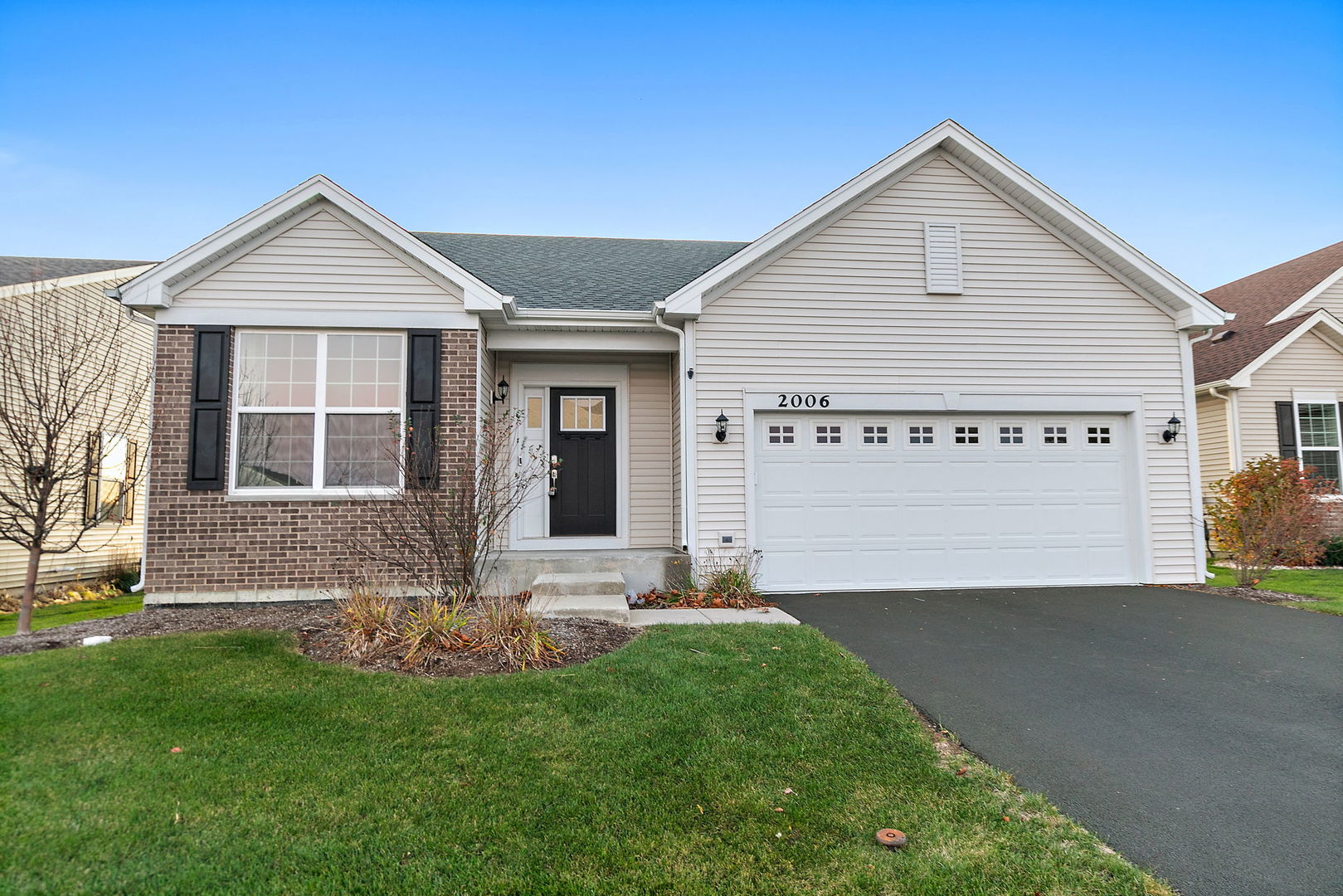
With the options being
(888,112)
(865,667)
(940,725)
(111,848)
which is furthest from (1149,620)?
(888,112)

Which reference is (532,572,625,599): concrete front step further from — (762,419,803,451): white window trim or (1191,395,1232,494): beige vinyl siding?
(1191,395,1232,494): beige vinyl siding

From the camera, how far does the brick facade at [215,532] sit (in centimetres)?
703

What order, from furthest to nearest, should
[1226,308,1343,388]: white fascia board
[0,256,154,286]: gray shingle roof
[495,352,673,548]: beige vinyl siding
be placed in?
[1226,308,1343,388]: white fascia board, [0,256,154,286]: gray shingle roof, [495,352,673,548]: beige vinyl siding

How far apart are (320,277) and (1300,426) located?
1606 cm

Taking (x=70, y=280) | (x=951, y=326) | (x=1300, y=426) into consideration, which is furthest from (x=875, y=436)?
(x=70, y=280)

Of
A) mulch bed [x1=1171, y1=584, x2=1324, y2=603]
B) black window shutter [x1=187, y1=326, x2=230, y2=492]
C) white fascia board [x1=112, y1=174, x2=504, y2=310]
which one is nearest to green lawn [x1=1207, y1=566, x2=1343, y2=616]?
mulch bed [x1=1171, y1=584, x2=1324, y2=603]

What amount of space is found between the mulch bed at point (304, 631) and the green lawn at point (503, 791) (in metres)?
Result: 0.33

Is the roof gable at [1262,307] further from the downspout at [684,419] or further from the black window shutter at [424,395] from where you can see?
the black window shutter at [424,395]

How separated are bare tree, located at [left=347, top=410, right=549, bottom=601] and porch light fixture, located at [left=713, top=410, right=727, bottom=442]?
6.98ft

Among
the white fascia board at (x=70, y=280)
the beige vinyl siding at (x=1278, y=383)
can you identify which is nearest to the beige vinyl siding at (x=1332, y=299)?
the beige vinyl siding at (x=1278, y=383)

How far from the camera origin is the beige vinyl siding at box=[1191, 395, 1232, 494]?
12.1 meters

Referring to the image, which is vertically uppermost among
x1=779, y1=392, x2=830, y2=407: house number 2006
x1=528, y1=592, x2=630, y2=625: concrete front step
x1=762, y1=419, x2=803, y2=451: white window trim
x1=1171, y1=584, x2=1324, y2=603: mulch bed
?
x1=779, y1=392, x2=830, y2=407: house number 2006

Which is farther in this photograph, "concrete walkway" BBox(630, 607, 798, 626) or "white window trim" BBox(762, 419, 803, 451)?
"white window trim" BBox(762, 419, 803, 451)

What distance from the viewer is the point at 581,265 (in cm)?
1055
